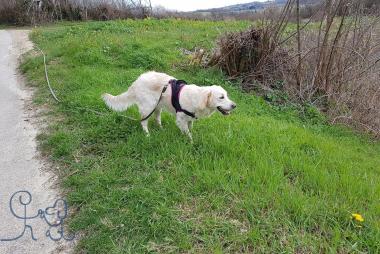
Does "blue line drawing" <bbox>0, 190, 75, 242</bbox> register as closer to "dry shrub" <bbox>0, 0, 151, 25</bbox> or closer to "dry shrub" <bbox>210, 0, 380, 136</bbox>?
"dry shrub" <bbox>210, 0, 380, 136</bbox>

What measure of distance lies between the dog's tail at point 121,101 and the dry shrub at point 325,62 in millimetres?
4316

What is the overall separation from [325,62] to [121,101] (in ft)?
16.6

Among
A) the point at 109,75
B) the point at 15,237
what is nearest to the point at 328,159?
the point at 15,237

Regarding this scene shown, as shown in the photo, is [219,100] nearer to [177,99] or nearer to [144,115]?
[177,99]

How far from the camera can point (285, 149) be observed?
5.24 metres

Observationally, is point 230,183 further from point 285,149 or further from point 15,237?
point 15,237

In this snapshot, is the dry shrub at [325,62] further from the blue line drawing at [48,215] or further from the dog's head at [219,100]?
the blue line drawing at [48,215]

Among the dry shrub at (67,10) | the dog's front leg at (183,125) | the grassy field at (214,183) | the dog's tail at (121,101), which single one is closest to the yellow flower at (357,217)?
the grassy field at (214,183)

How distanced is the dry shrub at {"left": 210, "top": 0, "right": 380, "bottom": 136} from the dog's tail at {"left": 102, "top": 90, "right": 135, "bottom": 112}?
14.2 ft

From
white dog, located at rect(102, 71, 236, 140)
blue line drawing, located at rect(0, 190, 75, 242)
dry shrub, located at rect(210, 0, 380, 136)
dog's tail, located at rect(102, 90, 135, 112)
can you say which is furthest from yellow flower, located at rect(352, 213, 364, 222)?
dry shrub, located at rect(210, 0, 380, 136)

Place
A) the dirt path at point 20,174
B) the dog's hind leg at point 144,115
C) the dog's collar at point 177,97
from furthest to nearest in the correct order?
the dog's hind leg at point 144,115 < the dog's collar at point 177,97 < the dirt path at point 20,174

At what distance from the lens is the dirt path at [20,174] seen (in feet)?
12.1

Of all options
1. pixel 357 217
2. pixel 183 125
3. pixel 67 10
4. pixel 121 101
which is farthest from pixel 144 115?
pixel 67 10

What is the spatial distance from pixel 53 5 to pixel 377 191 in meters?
22.7
